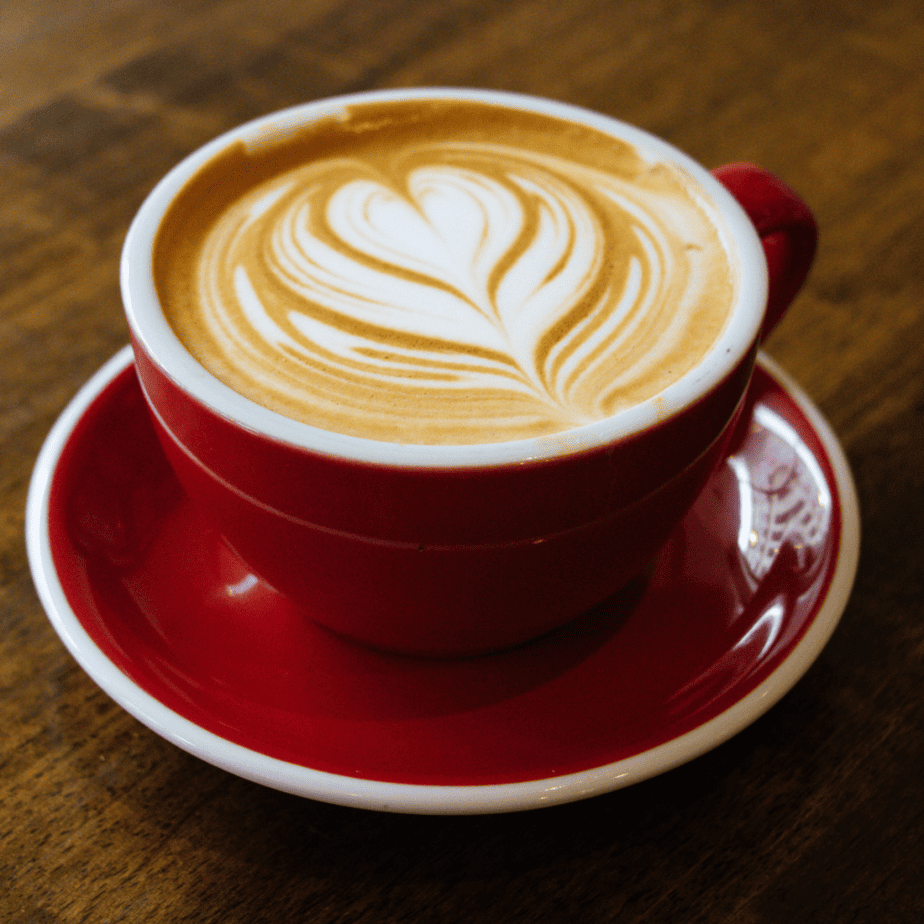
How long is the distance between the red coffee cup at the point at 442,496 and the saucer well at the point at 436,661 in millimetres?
47

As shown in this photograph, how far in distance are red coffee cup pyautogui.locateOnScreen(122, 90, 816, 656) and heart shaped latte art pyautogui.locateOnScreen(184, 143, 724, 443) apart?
0.15 feet

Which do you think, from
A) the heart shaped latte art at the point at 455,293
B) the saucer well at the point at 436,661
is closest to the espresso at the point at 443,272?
the heart shaped latte art at the point at 455,293

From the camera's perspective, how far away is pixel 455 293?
71 cm

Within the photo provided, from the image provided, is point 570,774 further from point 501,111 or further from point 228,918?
point 501,111

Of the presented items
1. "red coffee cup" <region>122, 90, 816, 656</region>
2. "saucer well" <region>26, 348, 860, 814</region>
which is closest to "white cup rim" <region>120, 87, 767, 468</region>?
"red coffee cup" <region>122, 90, 816, 656</region>

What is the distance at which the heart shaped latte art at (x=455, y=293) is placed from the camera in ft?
2.06

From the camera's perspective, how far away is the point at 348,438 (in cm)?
55

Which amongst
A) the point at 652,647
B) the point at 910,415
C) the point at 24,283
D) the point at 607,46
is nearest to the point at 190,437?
the point at 652,647

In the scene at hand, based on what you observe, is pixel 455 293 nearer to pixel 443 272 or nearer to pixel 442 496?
pixel 443 272

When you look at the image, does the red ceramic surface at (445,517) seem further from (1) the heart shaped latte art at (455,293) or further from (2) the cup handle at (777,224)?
(2) the cup handle at (777,224)

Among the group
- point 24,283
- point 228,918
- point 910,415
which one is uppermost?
point 24,283

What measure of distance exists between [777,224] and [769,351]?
27cm

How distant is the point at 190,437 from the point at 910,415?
690 millimetres

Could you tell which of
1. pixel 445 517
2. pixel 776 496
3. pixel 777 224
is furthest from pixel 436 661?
pixel 777 224
